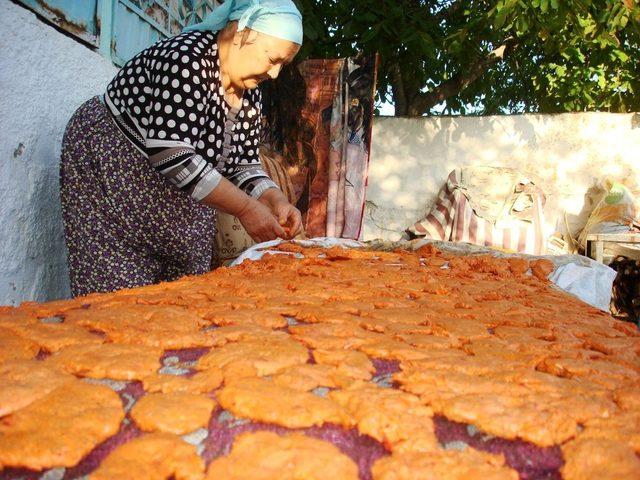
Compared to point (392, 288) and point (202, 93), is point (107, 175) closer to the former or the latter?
point (202, 93)

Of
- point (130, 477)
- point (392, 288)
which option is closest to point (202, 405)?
point (130, 477)

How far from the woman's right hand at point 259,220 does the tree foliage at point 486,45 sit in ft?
8.31

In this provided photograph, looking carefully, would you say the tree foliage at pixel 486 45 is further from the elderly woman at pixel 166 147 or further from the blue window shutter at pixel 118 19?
the elderly woman at pixel 166 147

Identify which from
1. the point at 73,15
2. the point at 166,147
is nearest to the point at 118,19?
the point at 73,15

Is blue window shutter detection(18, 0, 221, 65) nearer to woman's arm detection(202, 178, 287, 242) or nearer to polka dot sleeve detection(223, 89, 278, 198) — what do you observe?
polka dot sleeve detection(223, 89, 278, 198)

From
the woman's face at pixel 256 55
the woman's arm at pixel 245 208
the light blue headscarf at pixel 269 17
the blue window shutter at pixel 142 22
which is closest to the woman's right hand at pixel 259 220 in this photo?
the woman's arm at pixel 245 208

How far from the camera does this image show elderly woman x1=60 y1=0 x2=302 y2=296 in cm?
195

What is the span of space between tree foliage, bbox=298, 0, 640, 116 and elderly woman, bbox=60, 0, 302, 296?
236cm

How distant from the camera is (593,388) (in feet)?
3.18

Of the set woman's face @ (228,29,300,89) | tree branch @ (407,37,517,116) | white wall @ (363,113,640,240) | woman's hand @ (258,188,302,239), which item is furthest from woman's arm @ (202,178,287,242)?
tree branch @ (407,37,517,116)

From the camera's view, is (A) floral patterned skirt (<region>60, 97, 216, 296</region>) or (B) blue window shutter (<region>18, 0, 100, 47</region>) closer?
(A) floral patterned skirt (<region>60, 97, 216, 296</region>)

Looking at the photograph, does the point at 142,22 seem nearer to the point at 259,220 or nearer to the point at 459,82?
the point at 259,220

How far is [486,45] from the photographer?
6879mm

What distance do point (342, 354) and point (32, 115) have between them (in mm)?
1999
